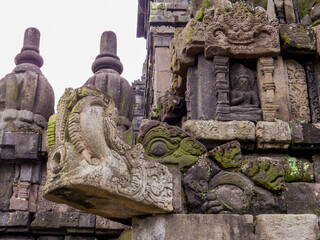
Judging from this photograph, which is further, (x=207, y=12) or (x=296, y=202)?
(x=207, y=12)

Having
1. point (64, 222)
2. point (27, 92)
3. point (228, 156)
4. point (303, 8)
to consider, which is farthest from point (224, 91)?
point (27, 92)

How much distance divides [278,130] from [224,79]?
777 mm

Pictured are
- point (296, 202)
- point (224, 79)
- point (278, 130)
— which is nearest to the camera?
point (296, 202)

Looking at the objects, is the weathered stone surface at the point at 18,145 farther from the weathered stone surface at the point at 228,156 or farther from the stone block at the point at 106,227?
the weathered stone surface at the point at 228,156

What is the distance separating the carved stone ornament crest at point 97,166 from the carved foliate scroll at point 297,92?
5.63ft

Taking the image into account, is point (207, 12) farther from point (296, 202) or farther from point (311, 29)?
point (296, 202)

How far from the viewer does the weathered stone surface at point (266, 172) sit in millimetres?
3381

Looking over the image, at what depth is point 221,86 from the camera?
13.4 feet

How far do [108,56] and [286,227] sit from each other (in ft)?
20.7

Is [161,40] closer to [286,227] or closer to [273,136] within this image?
[273,136]

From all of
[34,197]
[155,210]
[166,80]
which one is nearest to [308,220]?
[155,210]

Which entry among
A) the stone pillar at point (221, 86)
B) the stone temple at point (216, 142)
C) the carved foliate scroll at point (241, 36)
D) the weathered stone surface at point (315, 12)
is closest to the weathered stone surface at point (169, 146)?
the stone temple at point (216, 142)

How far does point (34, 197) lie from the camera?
6.91m

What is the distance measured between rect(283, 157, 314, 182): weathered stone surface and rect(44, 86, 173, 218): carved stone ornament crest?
115cm
